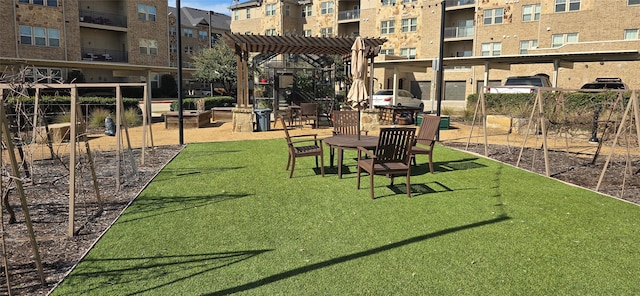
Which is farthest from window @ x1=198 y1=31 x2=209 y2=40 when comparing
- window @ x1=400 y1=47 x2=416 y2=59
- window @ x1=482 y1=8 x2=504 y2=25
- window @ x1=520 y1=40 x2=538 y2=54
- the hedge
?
window @ x1=520 y1=40 x2=538 y2=54

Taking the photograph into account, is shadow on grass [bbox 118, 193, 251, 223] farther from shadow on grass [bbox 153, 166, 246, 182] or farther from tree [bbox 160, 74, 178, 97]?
tree [bbox 160, 74, 178, 97]

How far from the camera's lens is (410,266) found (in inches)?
155

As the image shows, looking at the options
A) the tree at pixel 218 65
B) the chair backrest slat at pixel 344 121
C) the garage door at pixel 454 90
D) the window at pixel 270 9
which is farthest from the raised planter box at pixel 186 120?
the window at pixel 270 9

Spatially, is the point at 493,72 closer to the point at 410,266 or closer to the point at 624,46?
the point at 624,46

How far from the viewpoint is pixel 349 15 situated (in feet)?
146

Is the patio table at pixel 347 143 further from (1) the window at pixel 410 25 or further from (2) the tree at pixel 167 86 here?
(1) the window at pixel 410 25

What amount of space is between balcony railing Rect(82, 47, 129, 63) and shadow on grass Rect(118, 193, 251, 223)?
3240cm

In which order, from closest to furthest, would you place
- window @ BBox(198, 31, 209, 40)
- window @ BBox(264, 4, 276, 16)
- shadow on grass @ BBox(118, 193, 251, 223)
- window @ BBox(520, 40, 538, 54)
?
1. shadow on grass @ BBox(118, 193, 251, 223)
2. window @ BBox(520, 40, 538, 54)
3. window @ BBox(264, 4, 276, 16)
4. window @ BBox(198, 31, 209, 40)

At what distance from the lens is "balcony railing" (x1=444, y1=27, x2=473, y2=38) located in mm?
37281

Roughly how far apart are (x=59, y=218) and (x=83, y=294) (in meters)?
2.46

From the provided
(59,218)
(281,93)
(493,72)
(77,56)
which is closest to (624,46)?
(493,72)

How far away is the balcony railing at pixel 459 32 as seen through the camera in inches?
1468

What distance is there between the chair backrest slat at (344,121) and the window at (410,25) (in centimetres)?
3284

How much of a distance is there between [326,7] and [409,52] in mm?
11955
